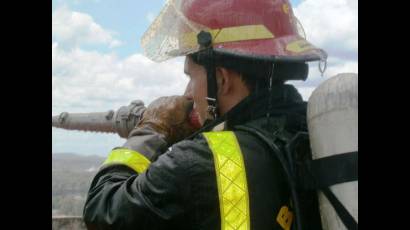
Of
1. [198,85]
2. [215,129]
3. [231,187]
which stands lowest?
[231,187]

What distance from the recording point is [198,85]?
3.23m

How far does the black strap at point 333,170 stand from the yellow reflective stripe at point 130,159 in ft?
2.87

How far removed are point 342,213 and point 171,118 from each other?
1.16 m

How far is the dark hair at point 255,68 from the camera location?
312cm

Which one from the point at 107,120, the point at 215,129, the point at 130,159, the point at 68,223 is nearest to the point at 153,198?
the point at 130,159

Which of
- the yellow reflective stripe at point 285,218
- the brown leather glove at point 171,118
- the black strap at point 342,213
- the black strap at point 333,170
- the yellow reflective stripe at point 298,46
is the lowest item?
the yellow reflective stripe at point 285,218

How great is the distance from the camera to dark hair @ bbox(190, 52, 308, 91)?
312cm

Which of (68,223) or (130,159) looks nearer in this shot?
(130,159)

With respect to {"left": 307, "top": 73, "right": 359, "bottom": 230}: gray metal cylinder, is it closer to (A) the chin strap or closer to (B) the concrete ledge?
(A) the chin strap

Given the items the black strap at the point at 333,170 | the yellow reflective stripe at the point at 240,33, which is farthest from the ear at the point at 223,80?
the black strap at the point at 333,170

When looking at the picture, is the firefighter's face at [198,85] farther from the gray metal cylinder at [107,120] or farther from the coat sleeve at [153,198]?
the gray metal cylinder at [107,120]

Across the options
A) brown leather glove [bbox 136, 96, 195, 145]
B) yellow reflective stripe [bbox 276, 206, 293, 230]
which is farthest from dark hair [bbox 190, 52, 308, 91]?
yellow reflective stripe [bbox 276, 206, 293, 230]

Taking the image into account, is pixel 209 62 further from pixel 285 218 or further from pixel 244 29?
pixel 285 218

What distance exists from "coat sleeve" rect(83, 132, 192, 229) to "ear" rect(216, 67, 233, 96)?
48 centimetres
